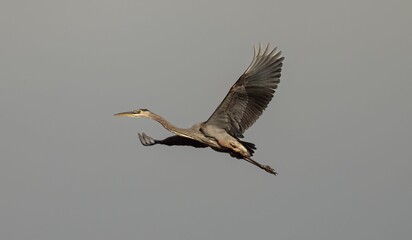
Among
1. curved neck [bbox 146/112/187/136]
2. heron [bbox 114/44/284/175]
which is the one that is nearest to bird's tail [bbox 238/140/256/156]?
A: heron [bbox 114/44/284/175]

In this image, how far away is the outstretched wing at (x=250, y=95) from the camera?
82.7ft

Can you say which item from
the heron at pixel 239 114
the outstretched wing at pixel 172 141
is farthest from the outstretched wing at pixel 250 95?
the outstretched wing at pixel 172 141

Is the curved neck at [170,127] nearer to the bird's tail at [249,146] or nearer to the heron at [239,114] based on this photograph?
the heron at [239,114]

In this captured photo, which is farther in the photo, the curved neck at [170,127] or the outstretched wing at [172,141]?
the outstretched wing at [172,141]

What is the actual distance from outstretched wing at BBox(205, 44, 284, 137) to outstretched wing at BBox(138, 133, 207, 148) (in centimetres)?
110

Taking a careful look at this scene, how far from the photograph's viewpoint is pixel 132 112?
84.2 ft

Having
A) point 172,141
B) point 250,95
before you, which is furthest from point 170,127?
point 250,95

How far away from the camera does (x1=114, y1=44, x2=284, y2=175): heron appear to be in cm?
2480

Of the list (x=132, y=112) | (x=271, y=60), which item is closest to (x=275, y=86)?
(x=271, y=60)

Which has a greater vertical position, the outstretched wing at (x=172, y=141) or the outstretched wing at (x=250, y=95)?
the outstretched wing at (x=250, y=95)

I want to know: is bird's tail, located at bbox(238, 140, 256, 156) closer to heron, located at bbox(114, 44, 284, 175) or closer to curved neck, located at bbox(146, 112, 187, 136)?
heron, located at bbox(114, 44, 284, 175)

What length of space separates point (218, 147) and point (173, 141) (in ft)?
7.19

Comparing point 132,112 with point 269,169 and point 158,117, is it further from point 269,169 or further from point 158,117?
point 269,169

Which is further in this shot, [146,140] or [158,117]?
[146,140]
